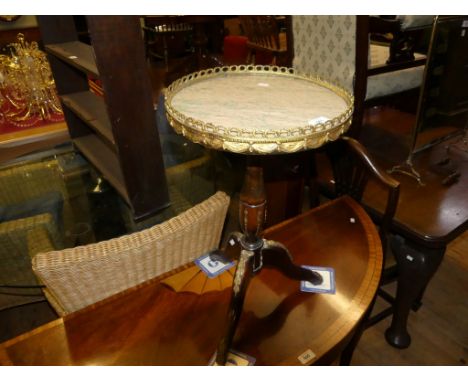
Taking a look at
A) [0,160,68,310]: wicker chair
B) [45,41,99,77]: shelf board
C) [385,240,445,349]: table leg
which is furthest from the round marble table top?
[0,160,68,310]: wicker chair

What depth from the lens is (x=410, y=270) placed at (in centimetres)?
137

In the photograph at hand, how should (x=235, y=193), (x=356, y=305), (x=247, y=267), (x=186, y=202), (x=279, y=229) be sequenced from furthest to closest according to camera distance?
1. (x=235, y=193)
2. (x=186, y=202)
3. (x=279, y=229)
4. (x=356, y=305)
5. (x=247, y=267)

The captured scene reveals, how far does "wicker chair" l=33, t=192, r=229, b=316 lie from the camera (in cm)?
87

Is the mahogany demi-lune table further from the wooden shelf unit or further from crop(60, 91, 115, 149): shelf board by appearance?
crop(60, 91, 115, 149): shelf board

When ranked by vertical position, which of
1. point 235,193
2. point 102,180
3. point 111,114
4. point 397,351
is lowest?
point 397,351

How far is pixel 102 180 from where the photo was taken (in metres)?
1.97

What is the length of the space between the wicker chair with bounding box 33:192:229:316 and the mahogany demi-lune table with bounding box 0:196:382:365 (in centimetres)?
5

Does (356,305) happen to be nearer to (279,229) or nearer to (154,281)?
(279,229)

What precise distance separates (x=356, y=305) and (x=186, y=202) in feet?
3.61

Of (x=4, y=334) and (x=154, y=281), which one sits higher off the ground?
(x=154, y=281)

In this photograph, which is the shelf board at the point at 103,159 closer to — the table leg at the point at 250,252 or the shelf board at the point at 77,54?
the shelf board at the point at 77,54

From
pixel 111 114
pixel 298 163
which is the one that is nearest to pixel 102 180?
pixel 111 114

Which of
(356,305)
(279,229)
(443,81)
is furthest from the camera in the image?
(443,81)

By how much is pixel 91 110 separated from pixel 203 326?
1.36 m
